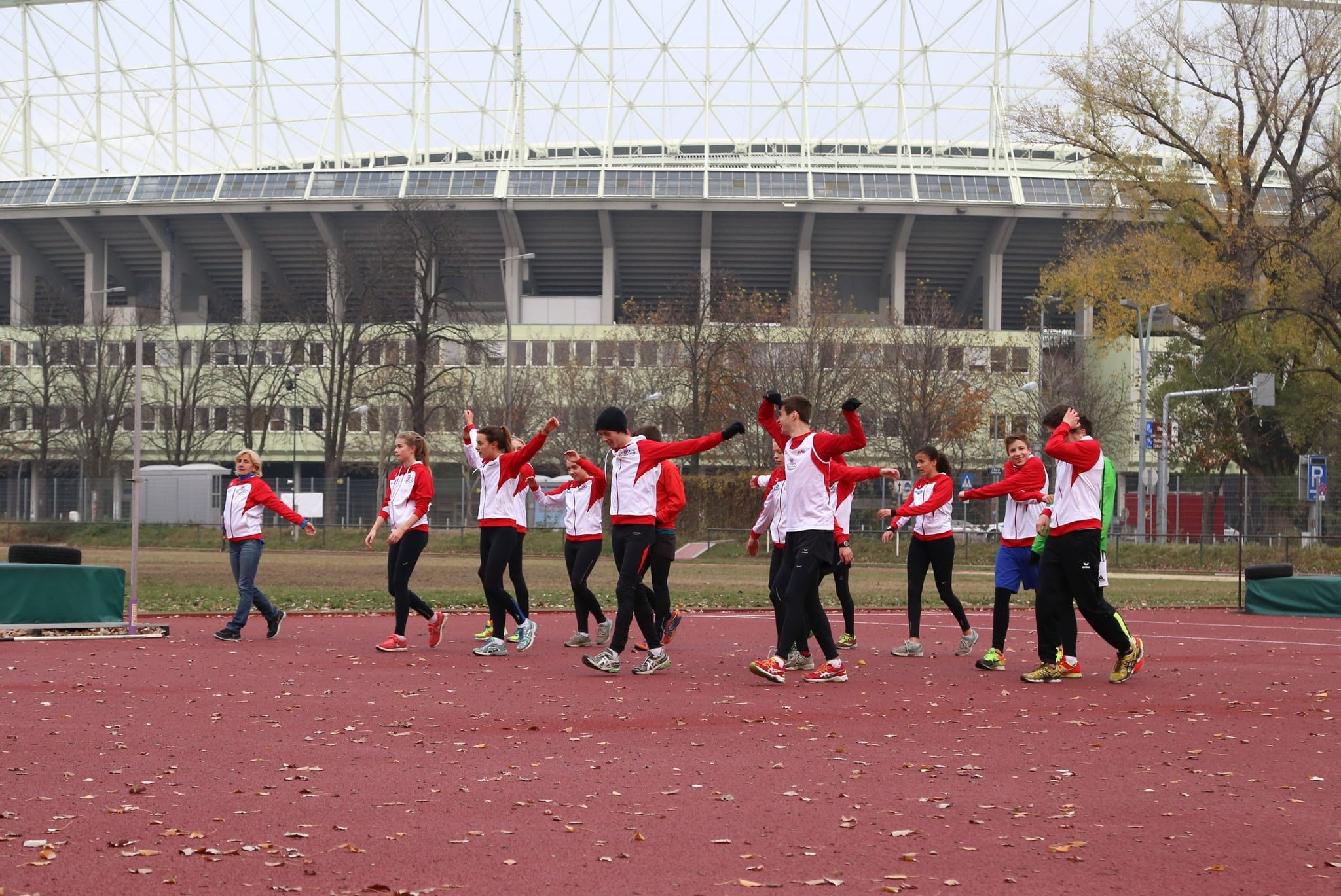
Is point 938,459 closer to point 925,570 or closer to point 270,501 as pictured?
point 925,570

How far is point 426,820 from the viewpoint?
5977 millimetres

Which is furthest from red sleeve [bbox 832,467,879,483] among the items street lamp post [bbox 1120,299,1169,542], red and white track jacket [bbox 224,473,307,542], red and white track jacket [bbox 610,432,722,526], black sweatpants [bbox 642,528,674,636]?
street lamp post [bbox 1120,299,1169,542]

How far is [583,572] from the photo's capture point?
1244cm

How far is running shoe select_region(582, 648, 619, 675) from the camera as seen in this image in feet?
36.3

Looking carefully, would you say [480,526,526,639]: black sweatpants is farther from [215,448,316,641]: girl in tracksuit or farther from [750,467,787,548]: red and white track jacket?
[215,448,316,641]: girl in tracksuit

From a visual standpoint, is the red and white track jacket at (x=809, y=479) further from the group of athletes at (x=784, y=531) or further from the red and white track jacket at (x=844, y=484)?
the red and white track jacket at (x=844, y=484)

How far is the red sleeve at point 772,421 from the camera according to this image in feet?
35.2

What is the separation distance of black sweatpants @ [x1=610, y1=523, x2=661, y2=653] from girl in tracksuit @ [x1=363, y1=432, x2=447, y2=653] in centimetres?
207

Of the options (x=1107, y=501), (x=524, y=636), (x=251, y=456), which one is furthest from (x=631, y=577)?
(x=251, y=456)

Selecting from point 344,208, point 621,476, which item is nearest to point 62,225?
point 344,208

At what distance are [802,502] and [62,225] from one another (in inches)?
2847

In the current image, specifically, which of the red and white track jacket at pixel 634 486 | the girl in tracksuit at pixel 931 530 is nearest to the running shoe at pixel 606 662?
the red and white track jacket at pixel 634 486

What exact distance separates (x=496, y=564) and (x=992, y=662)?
159 inches

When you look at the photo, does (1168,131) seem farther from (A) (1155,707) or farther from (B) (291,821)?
(B) (291,821)
